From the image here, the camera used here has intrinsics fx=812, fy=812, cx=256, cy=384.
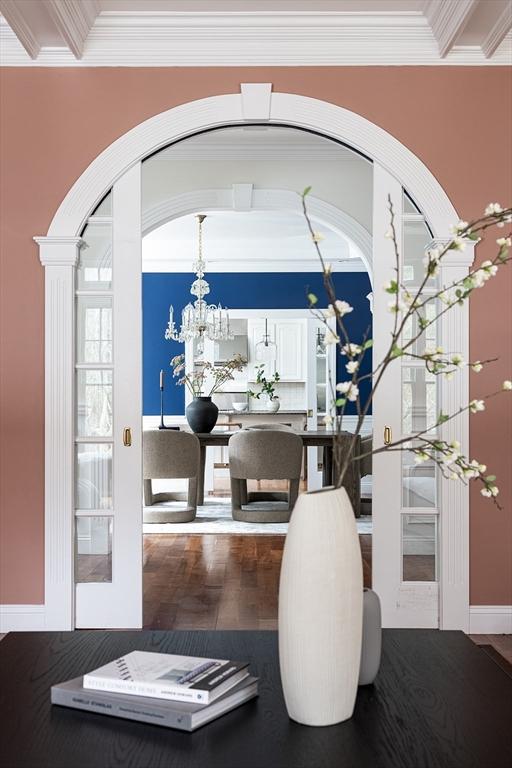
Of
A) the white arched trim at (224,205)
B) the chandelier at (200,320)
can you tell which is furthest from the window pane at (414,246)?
the chandelier at (200,320)

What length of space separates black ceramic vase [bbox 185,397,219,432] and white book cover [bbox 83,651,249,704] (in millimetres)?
5814

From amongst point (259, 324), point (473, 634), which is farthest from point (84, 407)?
point (259, 324)

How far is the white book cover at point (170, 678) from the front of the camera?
4.71ft

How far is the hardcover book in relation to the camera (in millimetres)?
1399

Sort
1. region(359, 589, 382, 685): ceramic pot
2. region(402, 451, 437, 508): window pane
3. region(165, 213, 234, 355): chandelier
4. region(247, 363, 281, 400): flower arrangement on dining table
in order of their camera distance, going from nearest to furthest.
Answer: region(359, 589, 382, 685): ceramic pot → region(402, 451, 437, 508): window pane → region(165, 213, 234, 355): chandelier → region(247, 363, 281, 400): flower arrangement on dining table

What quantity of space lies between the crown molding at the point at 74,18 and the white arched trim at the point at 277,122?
1.57 ft

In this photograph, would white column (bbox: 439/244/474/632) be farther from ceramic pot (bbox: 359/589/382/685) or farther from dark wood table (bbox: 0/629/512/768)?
ceramic pot (bbox: 359/589/382/685)

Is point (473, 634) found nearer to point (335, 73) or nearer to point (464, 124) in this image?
point (464, 124)

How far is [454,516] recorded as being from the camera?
399 cm

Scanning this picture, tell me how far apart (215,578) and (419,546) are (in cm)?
163

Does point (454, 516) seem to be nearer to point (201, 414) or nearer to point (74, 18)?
point (74, 18)

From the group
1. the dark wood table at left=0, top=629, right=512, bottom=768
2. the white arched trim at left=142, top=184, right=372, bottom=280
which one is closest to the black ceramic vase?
the white arched trim at left=142, top=184, right=372, bottom=280

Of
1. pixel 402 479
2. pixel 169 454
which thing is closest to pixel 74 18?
pixel 402 479

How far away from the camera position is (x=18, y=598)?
13.1ft
